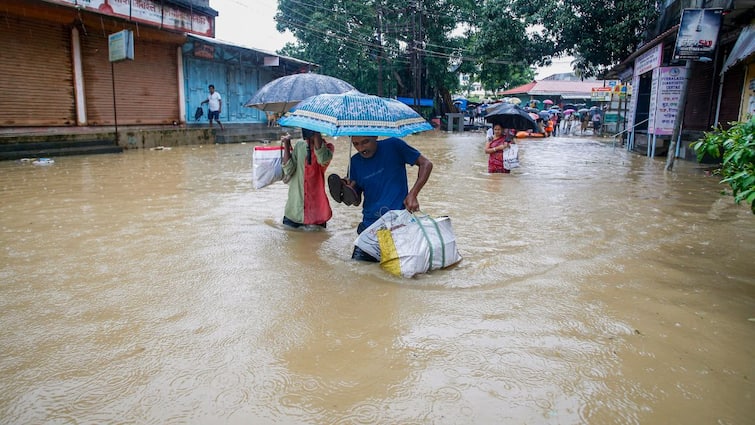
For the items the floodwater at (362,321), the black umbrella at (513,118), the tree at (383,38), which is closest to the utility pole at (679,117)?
the black umbrella at (513,118)

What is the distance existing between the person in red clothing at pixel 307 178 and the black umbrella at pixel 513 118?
502 centimetres

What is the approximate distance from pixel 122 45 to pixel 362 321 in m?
13.0

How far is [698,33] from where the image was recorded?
10.2m

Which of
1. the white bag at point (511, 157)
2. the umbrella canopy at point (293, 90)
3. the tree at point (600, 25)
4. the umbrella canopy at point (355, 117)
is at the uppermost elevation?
the tree at point (600, 25)

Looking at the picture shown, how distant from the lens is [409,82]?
3428 cm

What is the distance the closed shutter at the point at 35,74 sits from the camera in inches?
522

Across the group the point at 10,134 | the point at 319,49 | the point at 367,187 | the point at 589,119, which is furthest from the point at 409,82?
the point at 367,187

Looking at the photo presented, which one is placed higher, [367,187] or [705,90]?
[705,90]

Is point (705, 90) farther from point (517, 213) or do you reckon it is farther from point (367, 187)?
point (367, 187)

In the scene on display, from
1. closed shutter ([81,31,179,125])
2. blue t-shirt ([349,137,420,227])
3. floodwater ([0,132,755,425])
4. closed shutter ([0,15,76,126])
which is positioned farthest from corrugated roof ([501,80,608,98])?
blue t-shirt ([349,137,420,227])

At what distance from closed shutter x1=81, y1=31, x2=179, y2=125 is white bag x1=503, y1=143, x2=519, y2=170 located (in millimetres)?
11703

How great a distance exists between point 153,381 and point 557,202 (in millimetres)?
6308

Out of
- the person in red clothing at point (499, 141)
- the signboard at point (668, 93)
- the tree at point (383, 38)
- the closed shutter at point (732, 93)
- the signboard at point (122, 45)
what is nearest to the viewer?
the person in red clothing at point (499, 141)

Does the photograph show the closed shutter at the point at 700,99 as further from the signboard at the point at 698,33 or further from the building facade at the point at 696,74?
the signboard at the point at 698,33
